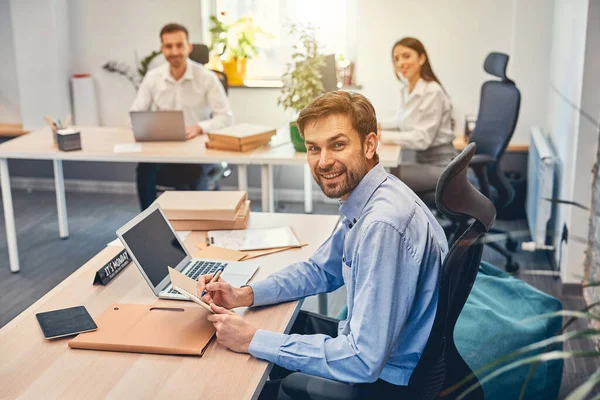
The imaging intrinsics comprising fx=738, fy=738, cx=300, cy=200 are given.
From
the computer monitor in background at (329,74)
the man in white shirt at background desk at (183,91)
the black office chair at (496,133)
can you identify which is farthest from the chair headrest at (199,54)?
the black office chair at (496,133)

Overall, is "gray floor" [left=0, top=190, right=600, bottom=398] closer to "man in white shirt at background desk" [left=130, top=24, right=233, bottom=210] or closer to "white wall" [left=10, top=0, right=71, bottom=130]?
"man in white shirt at background desk" [left=130, top=24, right=233, bottom=210]

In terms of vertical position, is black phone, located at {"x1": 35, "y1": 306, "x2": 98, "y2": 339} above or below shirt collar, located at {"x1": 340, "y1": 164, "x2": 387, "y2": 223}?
below

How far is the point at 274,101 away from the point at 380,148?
1.62m

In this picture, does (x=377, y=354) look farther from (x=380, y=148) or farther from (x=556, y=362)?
(x=380, y=148)

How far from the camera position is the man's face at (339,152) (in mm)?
1921

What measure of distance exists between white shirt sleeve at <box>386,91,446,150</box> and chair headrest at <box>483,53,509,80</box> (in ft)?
1.02

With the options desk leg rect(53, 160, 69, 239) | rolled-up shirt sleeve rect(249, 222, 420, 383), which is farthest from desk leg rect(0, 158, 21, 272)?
rolled-up shirt sleeve rect(249, 222, 420, 383)

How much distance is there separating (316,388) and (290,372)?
469mm

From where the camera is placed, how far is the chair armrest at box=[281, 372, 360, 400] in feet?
5.74

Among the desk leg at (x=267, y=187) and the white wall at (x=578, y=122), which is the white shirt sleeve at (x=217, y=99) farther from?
the white wall at (x=578, y=122)

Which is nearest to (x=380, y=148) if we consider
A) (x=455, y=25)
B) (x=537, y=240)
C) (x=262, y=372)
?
(x=537, y=240)

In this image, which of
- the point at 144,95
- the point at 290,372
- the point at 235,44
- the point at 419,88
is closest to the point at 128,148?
the point at 144,95

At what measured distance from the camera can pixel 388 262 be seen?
5.58ft

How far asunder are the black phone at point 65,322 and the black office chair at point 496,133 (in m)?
2.39
